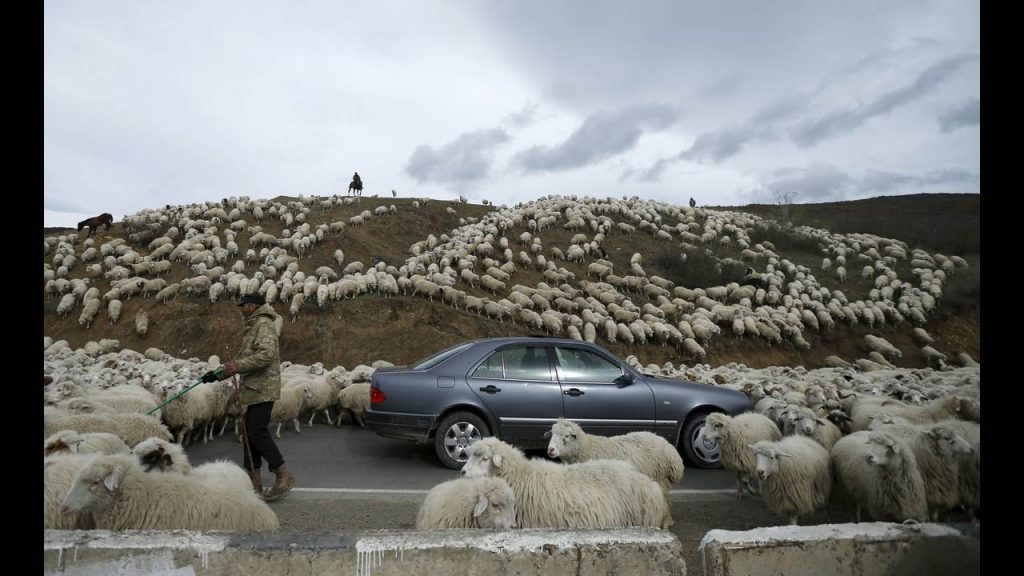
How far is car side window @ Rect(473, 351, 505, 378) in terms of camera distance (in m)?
6.75

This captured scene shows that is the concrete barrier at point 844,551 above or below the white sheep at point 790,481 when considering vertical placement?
above

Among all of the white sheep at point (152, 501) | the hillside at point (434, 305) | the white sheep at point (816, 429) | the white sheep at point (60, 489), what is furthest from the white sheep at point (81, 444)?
the white sheep at point (816, 429)

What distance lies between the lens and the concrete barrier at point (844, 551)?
114 inches

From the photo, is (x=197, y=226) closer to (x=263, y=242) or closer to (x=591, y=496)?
(x=263, y=242)

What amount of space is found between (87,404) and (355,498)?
154 inches

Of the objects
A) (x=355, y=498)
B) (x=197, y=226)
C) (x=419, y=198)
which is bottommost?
(x=355, y=498)

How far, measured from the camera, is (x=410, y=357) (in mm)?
15781

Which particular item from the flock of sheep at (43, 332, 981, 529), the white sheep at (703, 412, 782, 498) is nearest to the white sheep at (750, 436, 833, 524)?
the flock of sheep at (43, 332, 981, 529)

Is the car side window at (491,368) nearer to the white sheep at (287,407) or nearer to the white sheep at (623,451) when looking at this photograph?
the white sheep at (623,451)

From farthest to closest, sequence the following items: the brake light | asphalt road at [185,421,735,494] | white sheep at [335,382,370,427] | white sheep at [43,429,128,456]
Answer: white sheep at [335,382,370,427], the brake light, asphalt road at [185,421,735,494], white sheep at [43,429,128,456]

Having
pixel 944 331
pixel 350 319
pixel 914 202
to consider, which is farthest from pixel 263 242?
pixel 914 202

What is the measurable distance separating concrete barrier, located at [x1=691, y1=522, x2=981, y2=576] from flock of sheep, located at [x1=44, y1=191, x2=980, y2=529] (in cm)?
111

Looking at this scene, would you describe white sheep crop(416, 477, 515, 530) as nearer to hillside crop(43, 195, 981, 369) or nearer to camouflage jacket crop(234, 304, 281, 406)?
camouflage jacket crop(234, 304, 281, 406)

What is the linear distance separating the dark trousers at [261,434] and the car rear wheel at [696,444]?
16.0 feet
